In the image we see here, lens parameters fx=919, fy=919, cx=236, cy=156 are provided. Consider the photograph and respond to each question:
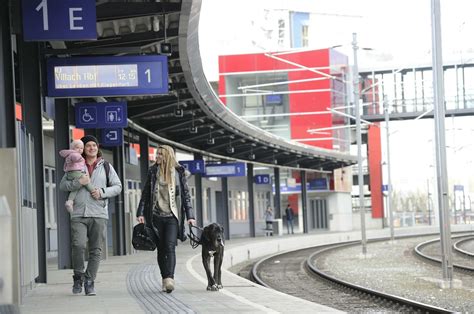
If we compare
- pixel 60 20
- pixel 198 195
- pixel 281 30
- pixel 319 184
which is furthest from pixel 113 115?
pixel 281 30

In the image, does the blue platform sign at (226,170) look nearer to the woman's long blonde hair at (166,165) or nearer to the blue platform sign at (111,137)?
the blue platform sign at (111,137)

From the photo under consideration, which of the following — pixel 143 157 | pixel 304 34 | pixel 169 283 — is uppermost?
pixel 304 34

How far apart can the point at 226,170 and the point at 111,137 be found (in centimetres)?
1334

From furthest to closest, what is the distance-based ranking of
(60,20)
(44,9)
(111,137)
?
(111,137) < (60,20) < (44,9)

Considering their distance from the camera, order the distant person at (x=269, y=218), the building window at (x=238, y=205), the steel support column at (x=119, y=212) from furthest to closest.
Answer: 1. the building window at (x=238, y=205)
2. the distant person at (x=269, y=218)
3. the steel support column at (x=119, y=212)

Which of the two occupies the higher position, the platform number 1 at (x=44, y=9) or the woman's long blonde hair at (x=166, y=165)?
the platform number 1 at (x=44, y=9)

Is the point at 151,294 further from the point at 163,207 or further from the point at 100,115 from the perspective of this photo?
the point at 100,115


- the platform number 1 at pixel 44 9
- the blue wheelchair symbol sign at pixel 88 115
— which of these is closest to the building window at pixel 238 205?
the blue wheelchair symbol sign at pixel 88 115

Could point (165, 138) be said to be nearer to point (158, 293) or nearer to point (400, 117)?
point (158, 293)

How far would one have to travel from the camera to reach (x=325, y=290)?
1769 centimetres

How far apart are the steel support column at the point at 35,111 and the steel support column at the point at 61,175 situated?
10.8 feet

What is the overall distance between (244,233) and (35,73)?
3338cm

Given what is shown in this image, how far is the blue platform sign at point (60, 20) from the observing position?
1055 cm

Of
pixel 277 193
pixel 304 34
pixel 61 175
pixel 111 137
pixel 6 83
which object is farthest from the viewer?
pixel 304 34
